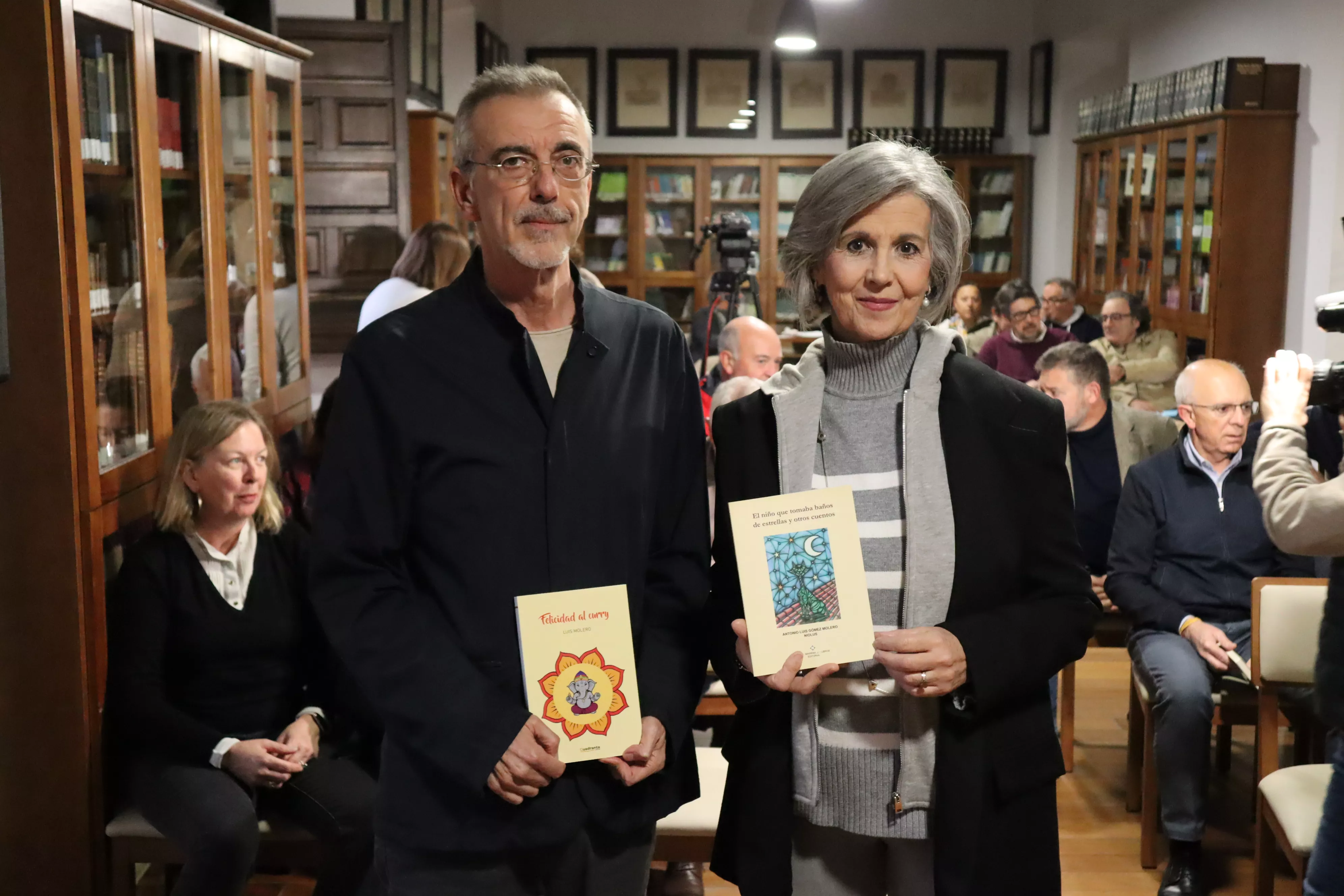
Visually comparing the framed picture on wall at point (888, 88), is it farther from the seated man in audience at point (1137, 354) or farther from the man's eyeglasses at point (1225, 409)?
the man's eyeglasses at point (1225, 409)

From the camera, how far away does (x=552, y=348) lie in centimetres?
147

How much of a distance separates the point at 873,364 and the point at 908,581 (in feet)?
0.83

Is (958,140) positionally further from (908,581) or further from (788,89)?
(908,581)

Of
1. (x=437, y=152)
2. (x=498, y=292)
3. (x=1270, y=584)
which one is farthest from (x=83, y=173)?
(x=437, y=152)

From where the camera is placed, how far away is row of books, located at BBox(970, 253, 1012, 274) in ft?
35.2

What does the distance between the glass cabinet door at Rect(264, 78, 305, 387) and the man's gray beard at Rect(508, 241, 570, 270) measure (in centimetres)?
247

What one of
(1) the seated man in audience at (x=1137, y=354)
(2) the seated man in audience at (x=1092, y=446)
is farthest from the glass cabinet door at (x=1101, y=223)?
(2) the seated man in audience at (x=1092, y=446)

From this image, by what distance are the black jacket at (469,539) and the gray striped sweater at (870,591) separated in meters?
0.19

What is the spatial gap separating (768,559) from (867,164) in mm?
451

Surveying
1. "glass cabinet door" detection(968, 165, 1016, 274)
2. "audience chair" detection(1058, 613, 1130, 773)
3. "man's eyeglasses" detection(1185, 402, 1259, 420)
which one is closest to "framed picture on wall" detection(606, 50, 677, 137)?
"glass cabinet door" detection(968, 165, 1016, 274)

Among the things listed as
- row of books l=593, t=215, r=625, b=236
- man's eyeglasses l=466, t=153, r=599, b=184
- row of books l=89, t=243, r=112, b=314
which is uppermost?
row of books l=593, t=215, r=625, b=236

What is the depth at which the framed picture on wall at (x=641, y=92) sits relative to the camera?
10.7m

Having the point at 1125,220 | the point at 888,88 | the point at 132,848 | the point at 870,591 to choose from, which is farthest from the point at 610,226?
the point at 870,591

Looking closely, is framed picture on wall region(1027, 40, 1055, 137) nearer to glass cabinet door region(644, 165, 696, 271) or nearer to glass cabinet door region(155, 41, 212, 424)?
glass cabinet door region(644, 165, 696, 271)
